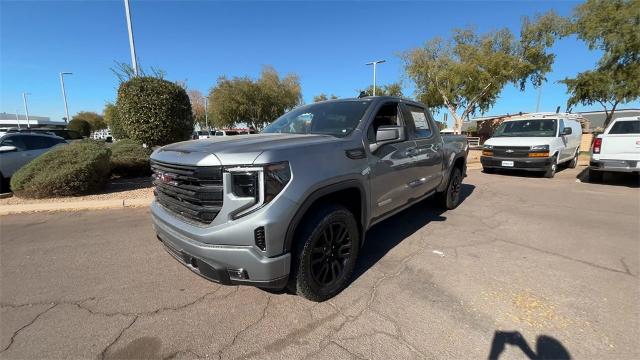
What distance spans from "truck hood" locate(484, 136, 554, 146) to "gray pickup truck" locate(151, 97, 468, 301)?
7648mm

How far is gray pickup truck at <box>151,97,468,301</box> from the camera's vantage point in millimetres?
2223

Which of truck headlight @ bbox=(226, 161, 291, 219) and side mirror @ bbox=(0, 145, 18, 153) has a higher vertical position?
side mirror @ bbox=(0, 145, 18, 153)

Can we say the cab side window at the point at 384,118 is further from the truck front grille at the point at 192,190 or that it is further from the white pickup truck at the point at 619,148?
the white pickup truck at the point at 619,148

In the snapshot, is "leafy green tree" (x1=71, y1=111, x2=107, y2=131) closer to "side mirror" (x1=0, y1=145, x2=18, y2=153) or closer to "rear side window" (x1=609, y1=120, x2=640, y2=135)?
"side mirror" (x1=0, y1=145, x2=18, y2=153)

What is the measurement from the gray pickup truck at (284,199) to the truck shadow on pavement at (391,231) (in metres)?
0.60

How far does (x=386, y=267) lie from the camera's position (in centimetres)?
353

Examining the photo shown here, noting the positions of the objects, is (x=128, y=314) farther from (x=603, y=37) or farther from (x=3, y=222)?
(x=603, y=37)

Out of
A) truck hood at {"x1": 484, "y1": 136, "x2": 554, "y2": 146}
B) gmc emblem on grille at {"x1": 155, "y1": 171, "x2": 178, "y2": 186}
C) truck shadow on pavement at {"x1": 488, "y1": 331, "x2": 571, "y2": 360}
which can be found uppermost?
gmc emblem on grille at {"x1": 155, "y1": 171, "x2": 178, "y2": 186}

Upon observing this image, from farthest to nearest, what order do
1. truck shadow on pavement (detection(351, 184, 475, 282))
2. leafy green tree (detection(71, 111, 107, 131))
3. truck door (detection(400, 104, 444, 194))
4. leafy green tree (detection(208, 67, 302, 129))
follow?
leafy green tree (detection(71, 111, 107, 131))
leafy green tree (detection(208, 67, 302, 129))
truck door (detection(400, 104, 444, 194))
truck shadow on pavement (detection(351, 184, 475, 282))

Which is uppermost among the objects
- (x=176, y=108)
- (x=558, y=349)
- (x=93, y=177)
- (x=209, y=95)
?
(x=209, y=95)

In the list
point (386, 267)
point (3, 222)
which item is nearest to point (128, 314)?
point (386, 267)

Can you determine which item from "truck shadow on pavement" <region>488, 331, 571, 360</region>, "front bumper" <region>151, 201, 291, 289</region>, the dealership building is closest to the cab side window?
"front bumper" <region>151, 201, 291, 289</region>

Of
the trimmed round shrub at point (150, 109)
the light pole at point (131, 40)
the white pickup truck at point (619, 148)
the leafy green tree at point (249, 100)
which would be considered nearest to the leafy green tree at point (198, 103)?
the leafy green tree at point (249, 100)

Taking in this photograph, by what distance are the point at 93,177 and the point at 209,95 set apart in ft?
103
